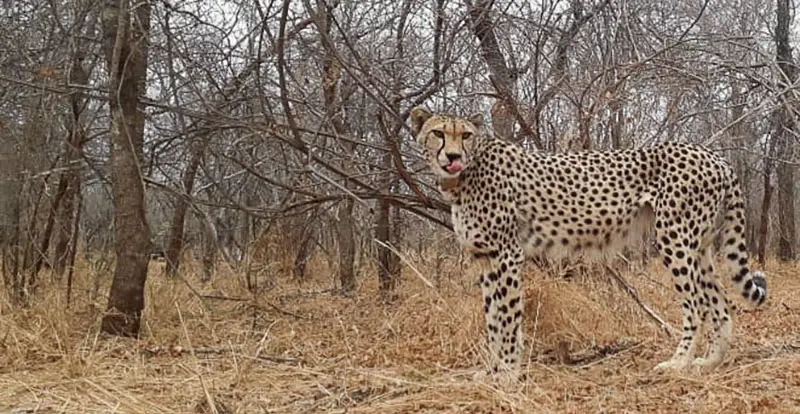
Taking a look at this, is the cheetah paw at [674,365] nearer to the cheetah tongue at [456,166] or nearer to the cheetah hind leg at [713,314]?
the cheetah hind leg at [713,314]

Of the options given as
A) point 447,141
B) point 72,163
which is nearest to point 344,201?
point 72,163

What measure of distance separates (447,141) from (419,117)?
321mm

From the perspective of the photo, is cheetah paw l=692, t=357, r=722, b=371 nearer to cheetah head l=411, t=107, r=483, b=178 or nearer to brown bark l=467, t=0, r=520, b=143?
cheetah head l=411, t=107, r=483, b=178

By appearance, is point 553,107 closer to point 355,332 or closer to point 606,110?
point 606,110

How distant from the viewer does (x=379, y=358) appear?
211 inches

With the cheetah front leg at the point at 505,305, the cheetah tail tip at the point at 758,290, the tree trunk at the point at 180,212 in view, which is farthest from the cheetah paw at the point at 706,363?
the tree trunk at the point at 180,212

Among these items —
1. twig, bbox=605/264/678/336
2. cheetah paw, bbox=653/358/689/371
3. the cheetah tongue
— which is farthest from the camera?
twig, bbox=605/264/678/336

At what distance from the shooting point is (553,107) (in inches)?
308

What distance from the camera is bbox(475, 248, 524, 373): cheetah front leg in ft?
15.6

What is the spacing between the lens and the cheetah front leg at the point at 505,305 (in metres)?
4.77

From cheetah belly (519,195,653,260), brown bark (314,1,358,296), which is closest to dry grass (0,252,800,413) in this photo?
cheetah belly (519,195,653,260)

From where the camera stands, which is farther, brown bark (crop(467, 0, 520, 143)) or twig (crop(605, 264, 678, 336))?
brown bark (crop(467, 0, 520, 143))

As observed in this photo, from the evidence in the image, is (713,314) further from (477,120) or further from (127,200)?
(127,200)

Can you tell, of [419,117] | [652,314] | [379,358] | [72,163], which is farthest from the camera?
[72,163]
